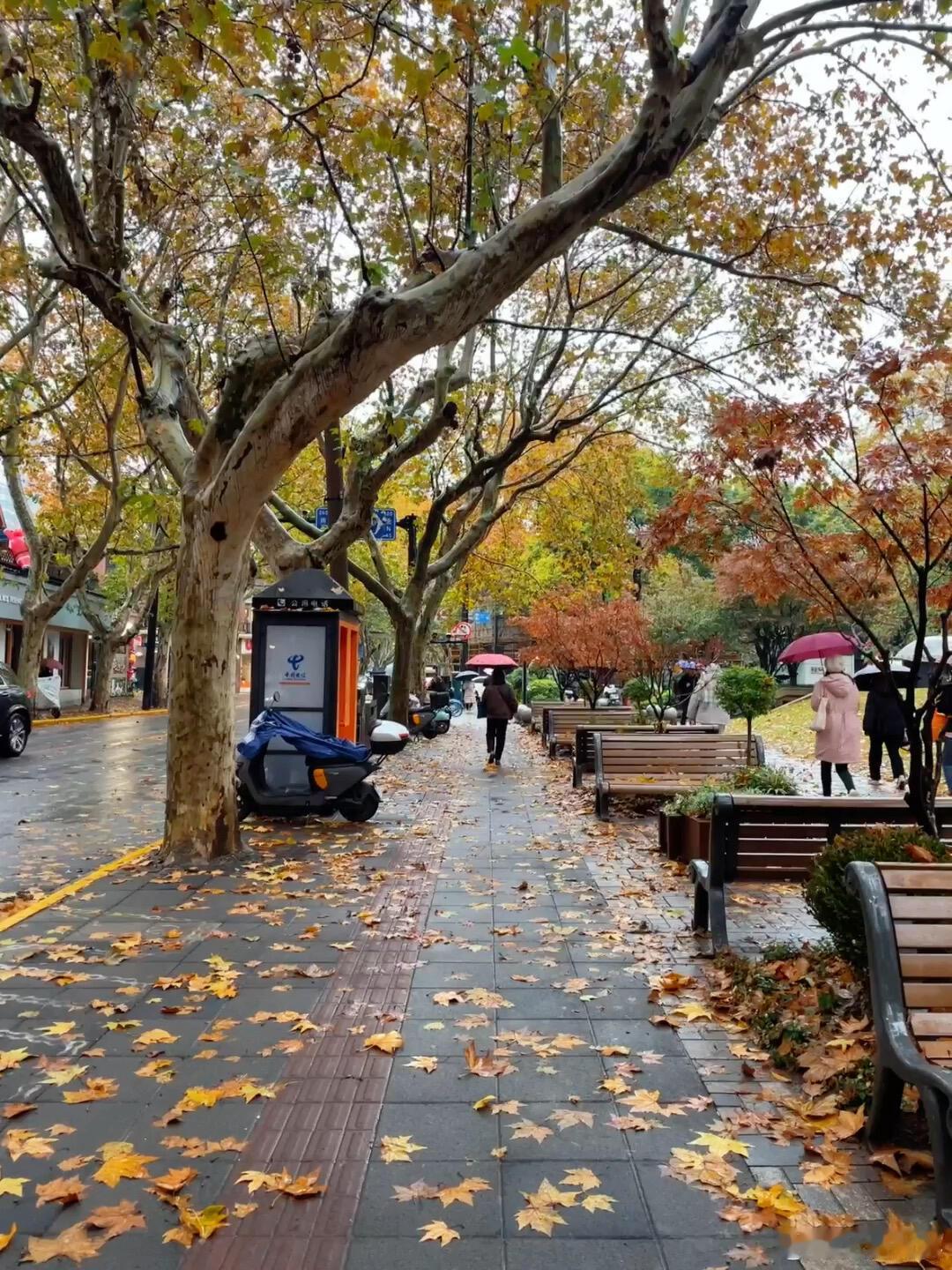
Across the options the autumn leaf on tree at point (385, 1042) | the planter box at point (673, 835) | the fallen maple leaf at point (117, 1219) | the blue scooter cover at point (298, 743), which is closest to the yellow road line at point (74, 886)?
the blue scooter cover at point (298, 743)

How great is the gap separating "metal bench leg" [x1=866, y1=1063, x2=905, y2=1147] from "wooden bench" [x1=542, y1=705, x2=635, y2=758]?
45.8ft

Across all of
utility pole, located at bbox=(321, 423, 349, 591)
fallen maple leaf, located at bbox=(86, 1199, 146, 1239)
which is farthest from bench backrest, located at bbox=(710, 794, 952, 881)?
utility pole, located at bbox=(321, 423, 349, 591)

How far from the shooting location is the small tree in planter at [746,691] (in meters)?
12.0

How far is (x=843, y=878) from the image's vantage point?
4.18 meters

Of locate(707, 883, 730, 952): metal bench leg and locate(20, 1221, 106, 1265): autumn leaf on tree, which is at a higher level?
locate(707, 883, 730, 952): metal bench leg

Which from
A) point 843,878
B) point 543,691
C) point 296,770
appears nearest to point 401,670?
point 296,770

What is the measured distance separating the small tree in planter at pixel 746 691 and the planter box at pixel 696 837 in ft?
13.6

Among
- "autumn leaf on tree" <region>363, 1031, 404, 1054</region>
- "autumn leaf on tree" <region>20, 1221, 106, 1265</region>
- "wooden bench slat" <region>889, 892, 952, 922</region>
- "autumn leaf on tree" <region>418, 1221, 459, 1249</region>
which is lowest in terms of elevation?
"autumn leaf on tree" <region>20, 1221, 106, 1265</region>

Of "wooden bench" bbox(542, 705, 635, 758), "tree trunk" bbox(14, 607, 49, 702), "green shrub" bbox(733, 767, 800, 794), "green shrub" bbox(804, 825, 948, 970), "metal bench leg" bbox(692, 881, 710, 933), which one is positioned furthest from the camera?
"tree trunk" bbox(14, 607, 49, 702)

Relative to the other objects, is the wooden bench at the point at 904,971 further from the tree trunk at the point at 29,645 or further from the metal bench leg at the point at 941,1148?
the tree trunk at the point at 29,645

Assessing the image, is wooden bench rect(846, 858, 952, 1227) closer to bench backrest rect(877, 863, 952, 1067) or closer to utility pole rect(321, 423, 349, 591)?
bench backrest rect(877, 863, 952, 1067)

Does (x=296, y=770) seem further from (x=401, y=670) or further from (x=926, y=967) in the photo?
(x=401, y=670)

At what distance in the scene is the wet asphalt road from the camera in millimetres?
8273

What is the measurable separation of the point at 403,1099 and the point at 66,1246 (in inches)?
51.0
